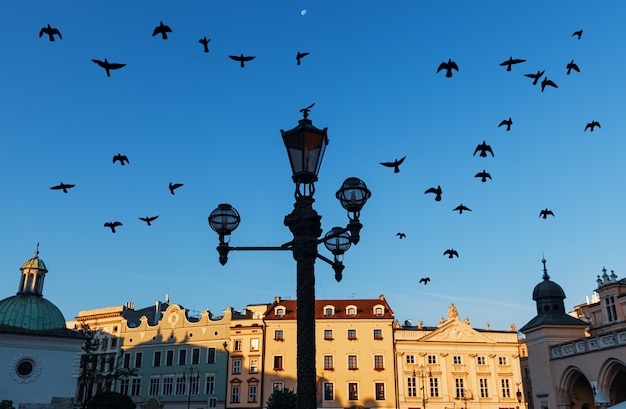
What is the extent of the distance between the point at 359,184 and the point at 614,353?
28.8 meters

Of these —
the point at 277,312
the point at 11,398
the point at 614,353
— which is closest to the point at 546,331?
the point at 614,353

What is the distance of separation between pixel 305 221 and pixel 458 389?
49965mm

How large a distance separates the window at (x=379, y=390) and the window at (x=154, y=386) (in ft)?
73.1

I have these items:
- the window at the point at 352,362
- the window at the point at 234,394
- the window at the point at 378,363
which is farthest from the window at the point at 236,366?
the window at the point at 378,363

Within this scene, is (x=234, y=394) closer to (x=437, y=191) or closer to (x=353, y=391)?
(x=353, y=391)

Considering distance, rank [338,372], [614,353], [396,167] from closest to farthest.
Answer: [396,167] → [614,353] → [338,372]

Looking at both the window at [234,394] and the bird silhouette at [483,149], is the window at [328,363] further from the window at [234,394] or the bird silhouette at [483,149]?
the bird silhouette at [483,149]

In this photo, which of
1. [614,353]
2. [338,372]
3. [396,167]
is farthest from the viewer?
[338,372]

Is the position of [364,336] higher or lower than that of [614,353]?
higher

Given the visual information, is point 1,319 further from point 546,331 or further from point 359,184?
point 359,184

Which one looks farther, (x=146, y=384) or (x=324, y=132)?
(x=146, y=384)

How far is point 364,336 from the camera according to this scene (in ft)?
182

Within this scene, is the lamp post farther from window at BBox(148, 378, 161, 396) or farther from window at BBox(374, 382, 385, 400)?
window at BBox(148, 378, 161, 396)

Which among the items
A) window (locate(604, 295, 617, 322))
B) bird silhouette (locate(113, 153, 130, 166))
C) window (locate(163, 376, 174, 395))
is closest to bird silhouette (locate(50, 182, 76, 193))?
bird silhouette (locate(113, 153, 130, 166))
